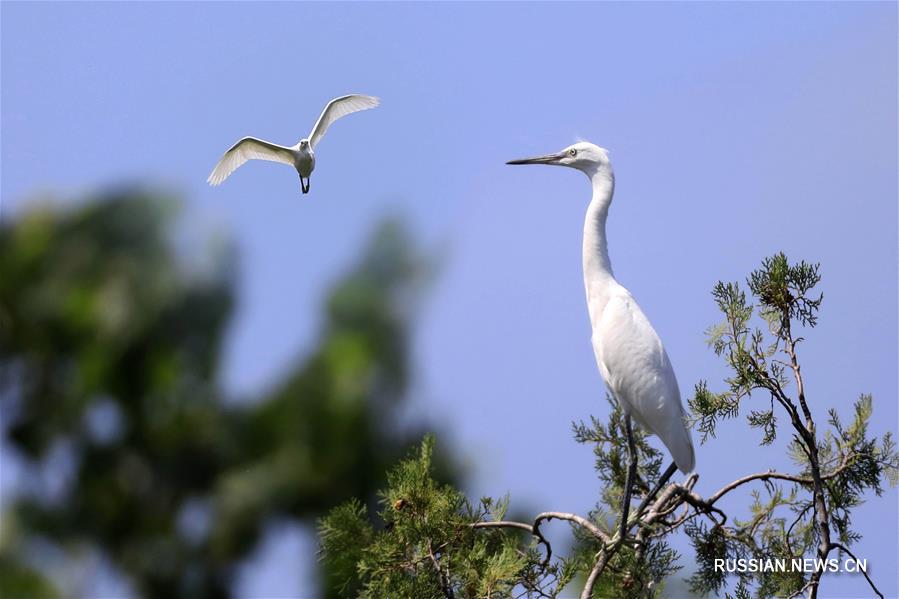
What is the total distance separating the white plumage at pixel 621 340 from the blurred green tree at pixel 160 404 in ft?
10.6

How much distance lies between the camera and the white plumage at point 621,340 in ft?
9.93

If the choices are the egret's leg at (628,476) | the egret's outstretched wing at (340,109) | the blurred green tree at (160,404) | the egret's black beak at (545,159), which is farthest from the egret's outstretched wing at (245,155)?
the blurred green tree at (160,404)

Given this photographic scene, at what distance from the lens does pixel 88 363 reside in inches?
314

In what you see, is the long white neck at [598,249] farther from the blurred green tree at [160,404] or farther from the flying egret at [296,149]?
the blurred green tree at [160,404]

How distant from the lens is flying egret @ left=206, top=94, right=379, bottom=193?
401 centimetres

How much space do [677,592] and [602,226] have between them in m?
1.21

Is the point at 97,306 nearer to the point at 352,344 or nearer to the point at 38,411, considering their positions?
the point at 38,411

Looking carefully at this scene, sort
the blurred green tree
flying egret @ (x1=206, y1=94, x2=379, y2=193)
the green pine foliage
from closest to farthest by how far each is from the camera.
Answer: the green pine foliage < flying egret @ (x1=206, y1=94, x2=379, y2=193) < the blurred green tree

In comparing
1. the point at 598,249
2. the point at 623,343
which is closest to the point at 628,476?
the point at 623,343

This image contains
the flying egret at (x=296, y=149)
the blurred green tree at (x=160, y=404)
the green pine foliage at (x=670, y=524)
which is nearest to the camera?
the green pine foliage at (x=670, y=524)

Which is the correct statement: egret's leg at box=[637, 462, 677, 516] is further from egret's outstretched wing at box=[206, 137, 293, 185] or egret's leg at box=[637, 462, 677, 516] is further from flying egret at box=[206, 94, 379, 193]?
egret's outstretched wing at box=[206, 137, 293, 185]

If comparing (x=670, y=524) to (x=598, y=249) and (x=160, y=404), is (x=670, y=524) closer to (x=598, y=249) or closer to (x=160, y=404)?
(x=598, y=249)

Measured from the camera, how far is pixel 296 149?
398 cm

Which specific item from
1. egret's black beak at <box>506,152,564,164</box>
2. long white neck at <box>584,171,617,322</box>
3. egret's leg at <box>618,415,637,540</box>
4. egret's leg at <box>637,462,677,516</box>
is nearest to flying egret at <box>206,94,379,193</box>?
egret's black beak at <box>506,152,564,164</box>
